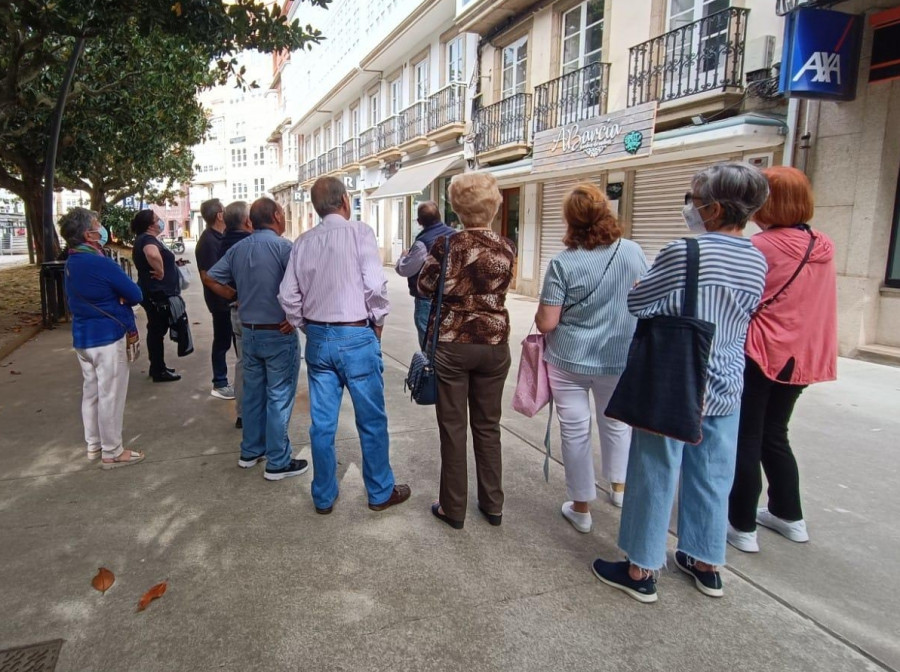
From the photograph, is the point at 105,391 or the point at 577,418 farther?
the point at 105,391

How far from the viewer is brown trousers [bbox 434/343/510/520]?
3021mm

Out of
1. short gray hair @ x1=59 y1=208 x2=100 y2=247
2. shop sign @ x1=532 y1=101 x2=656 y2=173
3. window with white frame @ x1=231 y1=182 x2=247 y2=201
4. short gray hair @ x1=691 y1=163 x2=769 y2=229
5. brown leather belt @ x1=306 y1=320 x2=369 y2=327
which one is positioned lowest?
brown leather belt @ x1=306 y1=320 x2=369 y2=327

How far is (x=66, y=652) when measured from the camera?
2.28 meters

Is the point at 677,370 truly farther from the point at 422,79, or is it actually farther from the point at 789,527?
the point at 422,79

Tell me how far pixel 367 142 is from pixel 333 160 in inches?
234

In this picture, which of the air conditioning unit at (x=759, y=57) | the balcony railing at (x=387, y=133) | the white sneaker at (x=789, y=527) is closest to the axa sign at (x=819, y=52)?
the air conditioning unit at (x=759, y=57)

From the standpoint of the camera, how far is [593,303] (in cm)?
302

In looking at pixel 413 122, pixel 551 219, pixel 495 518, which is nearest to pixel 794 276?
pixel 495 518

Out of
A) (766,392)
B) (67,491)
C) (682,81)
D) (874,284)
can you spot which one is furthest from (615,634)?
(682,81)

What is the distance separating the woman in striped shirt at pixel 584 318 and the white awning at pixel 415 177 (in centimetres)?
1451

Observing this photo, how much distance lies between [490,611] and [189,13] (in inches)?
244

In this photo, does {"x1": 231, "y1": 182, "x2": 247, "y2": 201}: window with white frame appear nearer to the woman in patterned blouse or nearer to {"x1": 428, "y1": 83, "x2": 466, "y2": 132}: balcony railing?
{"x1": 428, "y1": 83, "x2": 466, "y2": 132}: balcony railing

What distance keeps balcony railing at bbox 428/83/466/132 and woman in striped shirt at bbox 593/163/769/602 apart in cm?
1519

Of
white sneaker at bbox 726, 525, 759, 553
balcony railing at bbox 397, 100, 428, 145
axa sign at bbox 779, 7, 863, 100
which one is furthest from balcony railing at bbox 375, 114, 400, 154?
white sneaker at bbox 726, 525, 759, 553
